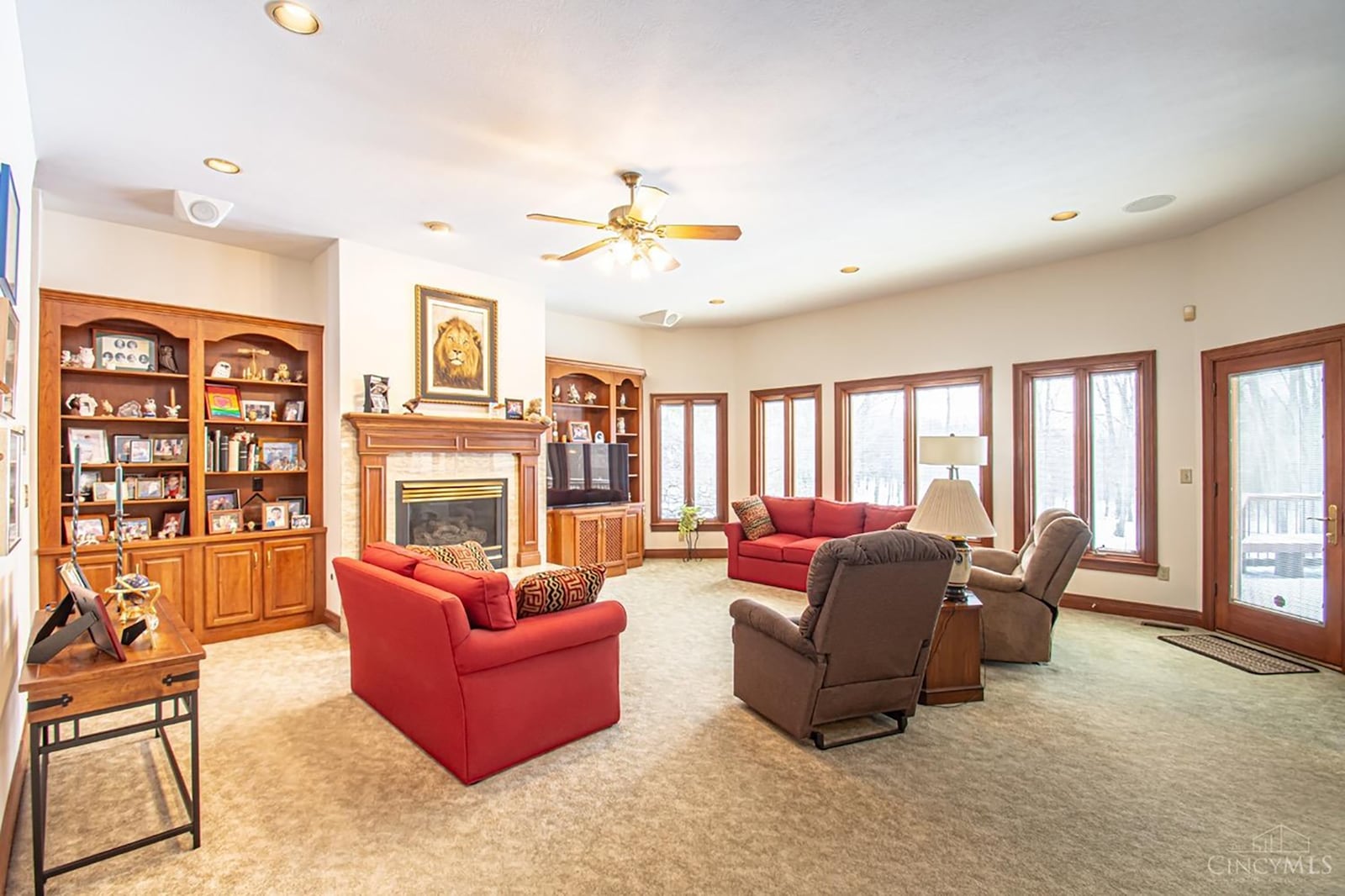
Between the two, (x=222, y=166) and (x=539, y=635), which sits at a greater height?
(x=222, y=166)

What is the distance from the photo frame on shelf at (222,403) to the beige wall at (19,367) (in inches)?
66.0

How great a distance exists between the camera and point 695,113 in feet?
9.92

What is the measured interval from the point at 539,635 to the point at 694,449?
5.71 metres

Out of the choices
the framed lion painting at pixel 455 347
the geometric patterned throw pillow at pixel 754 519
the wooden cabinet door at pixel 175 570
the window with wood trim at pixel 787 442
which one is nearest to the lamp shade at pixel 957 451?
the geometric patterned throw pillow at pixel 754 519

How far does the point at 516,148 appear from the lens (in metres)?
3.39

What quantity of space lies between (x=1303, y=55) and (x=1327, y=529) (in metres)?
3.06

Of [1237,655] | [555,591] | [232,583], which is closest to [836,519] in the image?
[1237,655]

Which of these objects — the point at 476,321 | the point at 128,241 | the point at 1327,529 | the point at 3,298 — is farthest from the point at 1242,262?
the point at 128,241

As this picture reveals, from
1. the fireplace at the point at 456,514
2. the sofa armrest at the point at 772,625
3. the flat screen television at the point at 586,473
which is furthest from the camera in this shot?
the flat screen television at the point at 586,473

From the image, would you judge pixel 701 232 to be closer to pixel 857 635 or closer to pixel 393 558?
pixel 857 635

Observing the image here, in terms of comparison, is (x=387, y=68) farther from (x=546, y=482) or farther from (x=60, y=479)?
(x=546, y=482)

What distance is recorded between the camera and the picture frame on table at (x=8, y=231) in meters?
1.87

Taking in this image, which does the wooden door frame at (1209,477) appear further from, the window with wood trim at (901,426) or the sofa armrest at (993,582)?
the sofa armrest at (993,582)

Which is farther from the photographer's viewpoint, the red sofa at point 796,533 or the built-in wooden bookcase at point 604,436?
the built-in wooden bookcase at point 604,436
